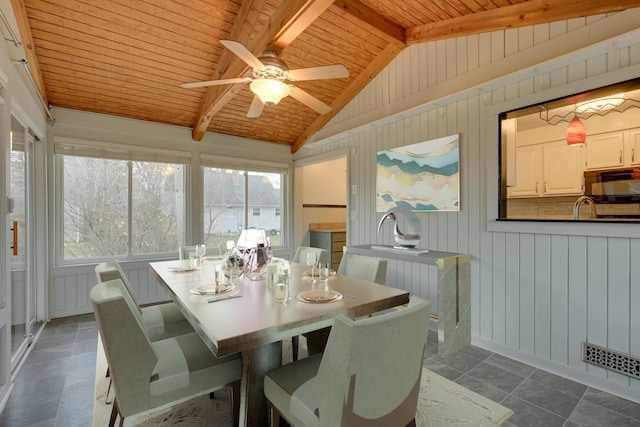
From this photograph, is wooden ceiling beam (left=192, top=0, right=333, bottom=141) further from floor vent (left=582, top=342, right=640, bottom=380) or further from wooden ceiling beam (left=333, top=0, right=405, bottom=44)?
floor vent (left=582, top=342, right=640, bottom=380)

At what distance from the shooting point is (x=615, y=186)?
305 cm

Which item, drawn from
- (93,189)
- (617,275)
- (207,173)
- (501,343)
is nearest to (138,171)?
(93,189)

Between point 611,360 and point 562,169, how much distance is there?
2.59 m

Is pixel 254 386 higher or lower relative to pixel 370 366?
lower

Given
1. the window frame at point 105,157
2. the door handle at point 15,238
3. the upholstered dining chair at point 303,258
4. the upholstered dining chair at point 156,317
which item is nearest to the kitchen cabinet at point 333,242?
the upholstered dining chair at point 303,258

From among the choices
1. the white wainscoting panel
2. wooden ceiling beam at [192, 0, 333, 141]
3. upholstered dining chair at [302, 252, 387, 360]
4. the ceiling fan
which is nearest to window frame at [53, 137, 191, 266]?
the white wainscoting panel

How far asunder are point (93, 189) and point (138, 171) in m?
0.57

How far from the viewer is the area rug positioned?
6.02ft

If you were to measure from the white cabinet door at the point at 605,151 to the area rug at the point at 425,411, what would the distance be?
3.17m

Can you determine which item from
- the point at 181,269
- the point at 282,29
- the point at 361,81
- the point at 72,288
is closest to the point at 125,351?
the point at 181,269

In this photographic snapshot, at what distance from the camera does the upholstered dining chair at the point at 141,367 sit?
1.30 metres

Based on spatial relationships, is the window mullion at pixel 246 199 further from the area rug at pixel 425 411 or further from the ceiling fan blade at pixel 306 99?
the area rug at pixel 425 411

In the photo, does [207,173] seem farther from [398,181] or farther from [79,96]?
[398,181]

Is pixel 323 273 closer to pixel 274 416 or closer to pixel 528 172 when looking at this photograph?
pixel 274 416
